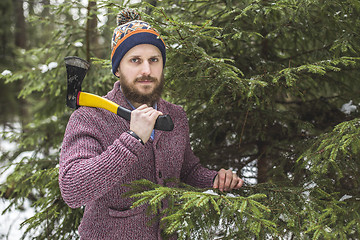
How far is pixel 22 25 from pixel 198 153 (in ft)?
30.0

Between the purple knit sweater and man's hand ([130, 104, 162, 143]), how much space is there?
2.4 inches

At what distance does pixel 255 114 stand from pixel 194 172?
86 cm

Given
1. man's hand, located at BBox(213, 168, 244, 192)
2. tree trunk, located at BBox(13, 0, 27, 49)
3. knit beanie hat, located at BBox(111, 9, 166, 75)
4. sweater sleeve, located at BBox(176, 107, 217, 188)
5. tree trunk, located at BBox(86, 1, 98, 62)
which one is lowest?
tree trunk, located at BBox(13, 0, 27, 49)

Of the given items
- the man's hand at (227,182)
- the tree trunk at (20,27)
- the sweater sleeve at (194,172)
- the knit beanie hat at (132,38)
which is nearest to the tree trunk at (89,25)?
the knit beanie hat at (132,38)

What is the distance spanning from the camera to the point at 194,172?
261cm

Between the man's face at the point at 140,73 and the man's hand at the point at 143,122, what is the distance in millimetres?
383

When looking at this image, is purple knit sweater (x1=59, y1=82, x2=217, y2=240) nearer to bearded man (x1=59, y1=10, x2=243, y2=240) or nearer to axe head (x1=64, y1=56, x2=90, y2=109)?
bearded man (x1=59, y1=10, x2=243, y2=240)

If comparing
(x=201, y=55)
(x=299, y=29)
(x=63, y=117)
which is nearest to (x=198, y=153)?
(x=201, y=55)

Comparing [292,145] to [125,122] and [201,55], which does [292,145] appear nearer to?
[201,55]

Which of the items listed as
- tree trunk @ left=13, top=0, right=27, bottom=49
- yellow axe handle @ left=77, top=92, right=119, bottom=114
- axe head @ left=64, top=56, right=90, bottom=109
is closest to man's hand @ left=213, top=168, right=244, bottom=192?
yellow axe handle @ left=77, top=92, right=119, bottom=114

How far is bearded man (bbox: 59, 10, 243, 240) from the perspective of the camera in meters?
1.79

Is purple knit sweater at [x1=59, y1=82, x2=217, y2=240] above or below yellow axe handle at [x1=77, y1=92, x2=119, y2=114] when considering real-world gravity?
below

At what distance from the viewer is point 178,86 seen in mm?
3385

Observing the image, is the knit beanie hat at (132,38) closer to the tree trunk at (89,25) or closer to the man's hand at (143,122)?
the man's hand at (143,122)
